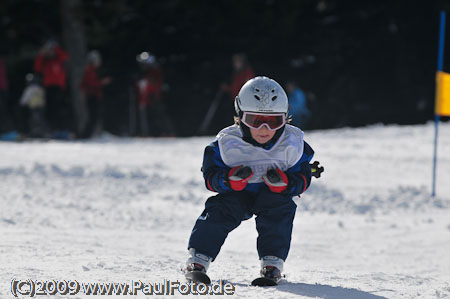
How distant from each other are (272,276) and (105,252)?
1297mm

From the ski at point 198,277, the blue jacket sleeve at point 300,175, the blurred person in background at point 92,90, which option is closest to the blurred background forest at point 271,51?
the blurred person in background at point 92,90

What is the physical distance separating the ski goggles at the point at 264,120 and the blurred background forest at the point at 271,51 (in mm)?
12096

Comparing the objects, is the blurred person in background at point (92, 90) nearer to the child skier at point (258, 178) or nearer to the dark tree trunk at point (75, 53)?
the dark tree trunk at point (75, 53)

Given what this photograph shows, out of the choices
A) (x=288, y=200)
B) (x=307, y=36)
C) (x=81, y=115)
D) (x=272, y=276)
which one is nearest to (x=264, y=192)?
(x=288, y=200)

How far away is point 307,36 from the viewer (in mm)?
17219

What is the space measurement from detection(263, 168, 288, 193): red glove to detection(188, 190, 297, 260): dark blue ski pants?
12 cm

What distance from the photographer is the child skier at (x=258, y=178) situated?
151 inches

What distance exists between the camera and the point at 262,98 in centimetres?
389

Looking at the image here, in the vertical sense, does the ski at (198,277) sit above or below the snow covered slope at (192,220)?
above

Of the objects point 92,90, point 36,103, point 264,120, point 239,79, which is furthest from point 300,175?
point 36,103

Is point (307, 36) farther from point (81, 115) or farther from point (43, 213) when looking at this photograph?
point (43, 213)

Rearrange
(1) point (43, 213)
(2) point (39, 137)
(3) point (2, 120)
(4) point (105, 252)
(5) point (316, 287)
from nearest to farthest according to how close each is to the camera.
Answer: (5) point (316, 287) < (4) point (105, 252) < (1) point (43, 213) < (2) point (39, 137) < (3) point (2, 120)

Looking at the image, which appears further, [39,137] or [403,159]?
[39,137]

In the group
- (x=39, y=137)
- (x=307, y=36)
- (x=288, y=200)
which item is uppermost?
(x=307, y=36)
